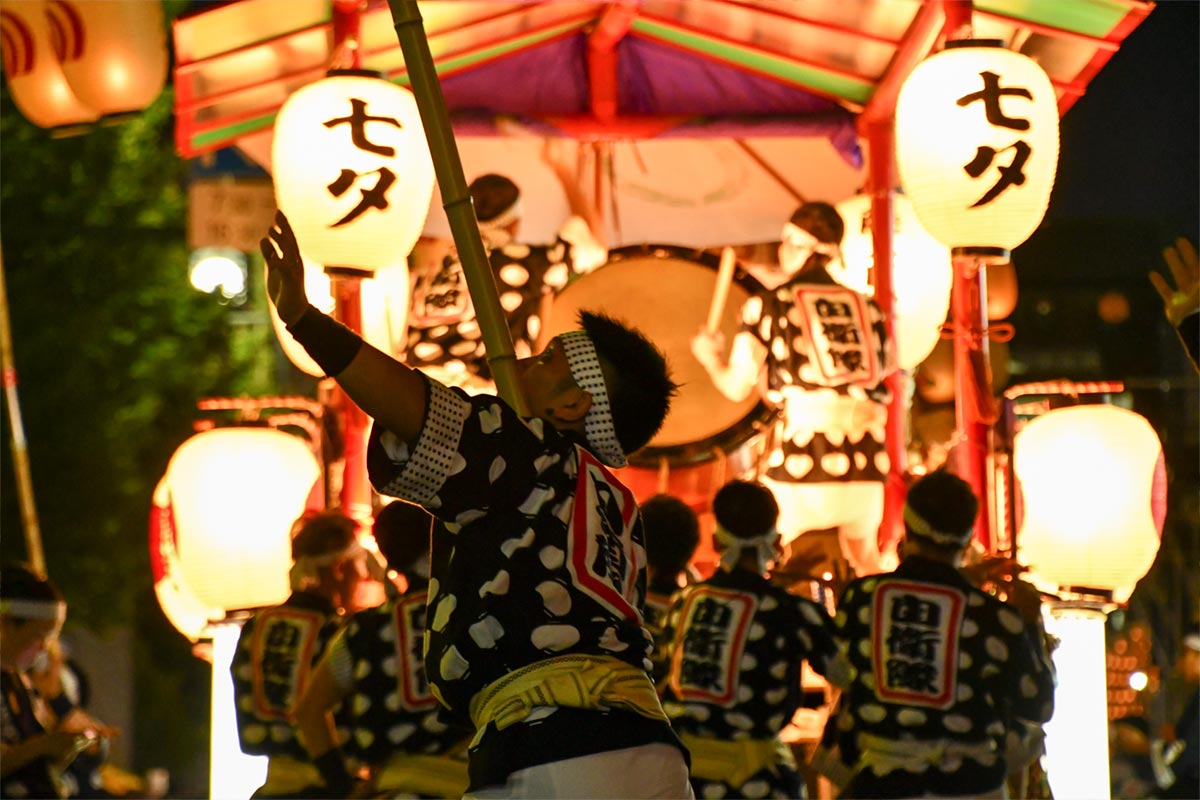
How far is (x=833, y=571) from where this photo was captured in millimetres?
8008

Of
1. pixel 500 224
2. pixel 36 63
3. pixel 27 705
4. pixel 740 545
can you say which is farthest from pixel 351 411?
pixel 740 545

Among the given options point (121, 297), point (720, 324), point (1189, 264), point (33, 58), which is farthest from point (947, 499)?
point (121, 297)

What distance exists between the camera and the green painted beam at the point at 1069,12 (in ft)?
28.7

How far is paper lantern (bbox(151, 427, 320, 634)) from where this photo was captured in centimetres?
816

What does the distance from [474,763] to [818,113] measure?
7.99m

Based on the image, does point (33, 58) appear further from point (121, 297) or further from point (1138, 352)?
point (1138, 352)

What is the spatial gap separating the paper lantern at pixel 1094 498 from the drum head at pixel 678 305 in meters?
2.02

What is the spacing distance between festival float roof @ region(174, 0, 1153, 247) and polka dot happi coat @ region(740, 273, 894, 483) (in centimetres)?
175

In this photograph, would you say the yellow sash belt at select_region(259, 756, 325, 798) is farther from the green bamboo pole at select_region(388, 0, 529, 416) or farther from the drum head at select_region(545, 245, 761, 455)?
the drum head at select_region(545, 245, 761, 455)

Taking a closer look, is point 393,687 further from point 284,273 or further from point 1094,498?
point 1094,498

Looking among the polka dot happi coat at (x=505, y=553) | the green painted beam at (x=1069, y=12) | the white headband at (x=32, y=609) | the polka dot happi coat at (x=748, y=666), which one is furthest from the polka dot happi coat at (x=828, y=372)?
the polka dot happi coat at (x=505, y=553)

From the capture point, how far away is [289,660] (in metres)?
6.02

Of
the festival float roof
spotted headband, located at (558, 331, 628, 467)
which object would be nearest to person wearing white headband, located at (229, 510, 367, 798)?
spotted headband, located at (558, 331, 628, 467)

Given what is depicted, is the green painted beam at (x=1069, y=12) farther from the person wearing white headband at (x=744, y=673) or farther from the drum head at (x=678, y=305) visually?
the person wearing white headband at (x=744, y=673)
